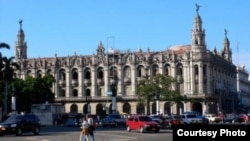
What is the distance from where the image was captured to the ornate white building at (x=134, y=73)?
358ft

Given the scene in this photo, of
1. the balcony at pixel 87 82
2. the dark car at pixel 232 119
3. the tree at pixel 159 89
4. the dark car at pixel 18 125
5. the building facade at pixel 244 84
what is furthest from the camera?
the building facade at pixel 244 84

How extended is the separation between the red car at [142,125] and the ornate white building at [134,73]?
Answer: 6441 centimetres

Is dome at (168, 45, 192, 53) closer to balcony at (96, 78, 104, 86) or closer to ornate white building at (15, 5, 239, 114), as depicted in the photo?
ornate white building at (15, 5, 239, 114)

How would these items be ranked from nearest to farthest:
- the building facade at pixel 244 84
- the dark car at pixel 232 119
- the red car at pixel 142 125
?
the red car at pixel 142 125 → the dark car at pixel 232 119 → the building facade at pixel 244 84

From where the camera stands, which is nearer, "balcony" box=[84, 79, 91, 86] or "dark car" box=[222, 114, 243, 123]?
"dark car" box=[222, 114, 243, 123]

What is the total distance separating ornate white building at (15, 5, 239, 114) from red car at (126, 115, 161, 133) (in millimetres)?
64409

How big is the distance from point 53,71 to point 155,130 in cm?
8549

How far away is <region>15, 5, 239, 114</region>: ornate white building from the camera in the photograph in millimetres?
109125

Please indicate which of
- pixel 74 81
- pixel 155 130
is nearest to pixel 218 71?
pixel 74 81

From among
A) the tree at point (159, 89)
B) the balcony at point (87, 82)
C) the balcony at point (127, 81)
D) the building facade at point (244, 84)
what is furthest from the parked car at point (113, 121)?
the building facade at point (244, 84)

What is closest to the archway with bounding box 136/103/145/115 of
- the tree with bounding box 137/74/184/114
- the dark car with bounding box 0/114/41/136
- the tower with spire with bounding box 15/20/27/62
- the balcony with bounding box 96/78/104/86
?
the balcony with bounding box 96/78/104/86

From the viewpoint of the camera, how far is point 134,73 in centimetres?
11581

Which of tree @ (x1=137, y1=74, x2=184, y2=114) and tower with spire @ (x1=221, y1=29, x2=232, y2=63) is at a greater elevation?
tower with spire @ (x1=221, y1=29, x2=232, y2=63)

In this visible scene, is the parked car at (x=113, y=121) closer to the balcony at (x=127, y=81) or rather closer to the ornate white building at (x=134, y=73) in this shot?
the ornate white building at (x=134, y=73)
